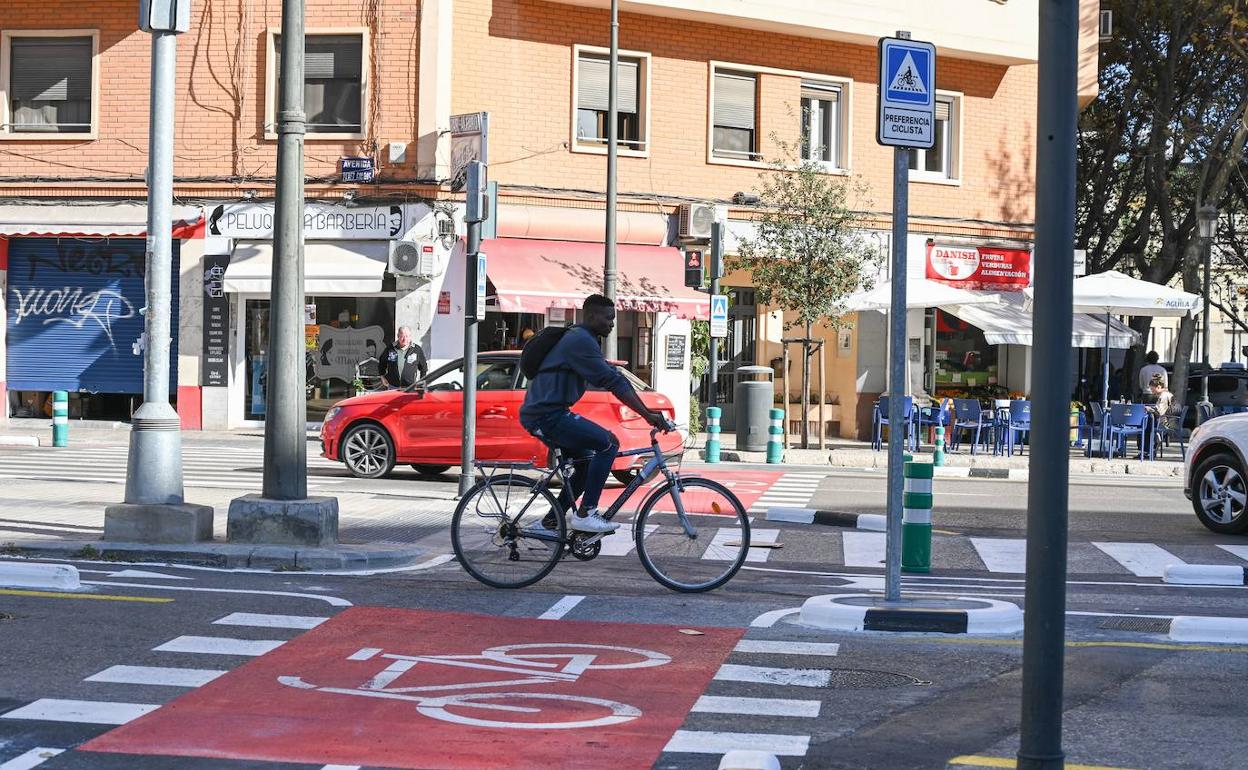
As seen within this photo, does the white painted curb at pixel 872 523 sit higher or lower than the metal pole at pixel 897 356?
lower

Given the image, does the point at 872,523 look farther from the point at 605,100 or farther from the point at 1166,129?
the point at 1166,129

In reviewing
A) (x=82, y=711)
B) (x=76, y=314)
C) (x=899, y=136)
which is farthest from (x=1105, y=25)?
(x=82, y=711)

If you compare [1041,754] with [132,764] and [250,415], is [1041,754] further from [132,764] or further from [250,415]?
[250,415]

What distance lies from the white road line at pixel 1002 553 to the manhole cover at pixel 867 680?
13.0 ft

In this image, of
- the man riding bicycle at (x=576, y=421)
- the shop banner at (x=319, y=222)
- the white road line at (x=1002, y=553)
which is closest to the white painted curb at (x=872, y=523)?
the white road line at (x=1002, y=553)

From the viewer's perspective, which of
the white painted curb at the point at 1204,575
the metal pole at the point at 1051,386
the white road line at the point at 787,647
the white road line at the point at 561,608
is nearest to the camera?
the metal pole at the point at 1051,386

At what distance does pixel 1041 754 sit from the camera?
440 cm

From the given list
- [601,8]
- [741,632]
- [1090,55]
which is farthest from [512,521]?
[1090,55]

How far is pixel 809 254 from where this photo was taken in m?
24.1

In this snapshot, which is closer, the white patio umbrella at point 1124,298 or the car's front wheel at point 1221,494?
the car's front wheel at point 1221,494

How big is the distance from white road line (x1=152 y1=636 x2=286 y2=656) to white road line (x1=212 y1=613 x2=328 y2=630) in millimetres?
389

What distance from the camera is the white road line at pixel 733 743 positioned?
566 centimetres

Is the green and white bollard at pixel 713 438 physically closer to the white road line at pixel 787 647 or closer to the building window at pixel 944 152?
the building window at pixel 944 152

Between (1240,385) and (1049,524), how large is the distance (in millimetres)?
40127
